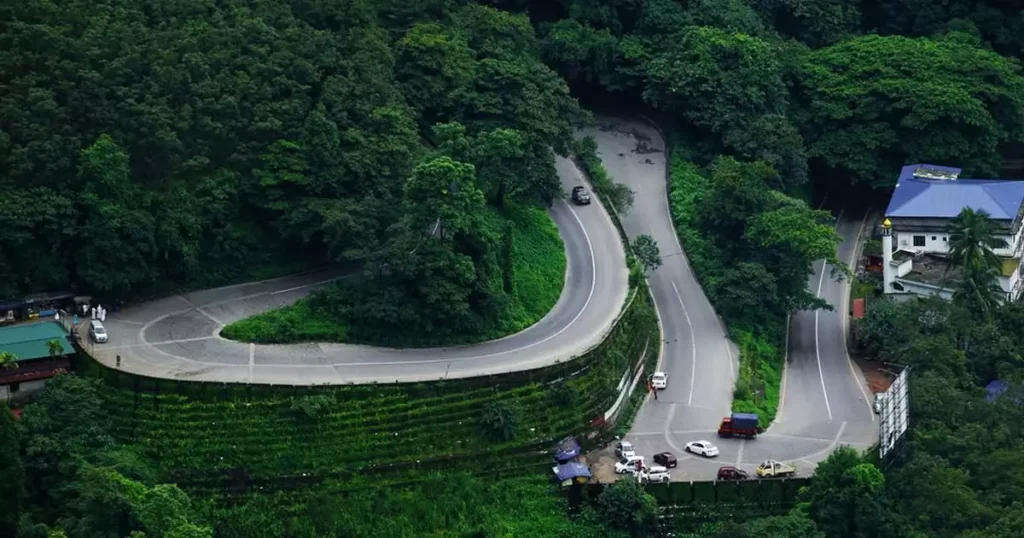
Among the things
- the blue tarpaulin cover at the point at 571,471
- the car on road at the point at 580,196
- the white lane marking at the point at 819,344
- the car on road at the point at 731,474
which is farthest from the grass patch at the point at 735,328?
the blue tarpaulin cover at the point at 571,471

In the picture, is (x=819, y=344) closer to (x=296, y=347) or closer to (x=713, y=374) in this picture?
(x=713, y=374)

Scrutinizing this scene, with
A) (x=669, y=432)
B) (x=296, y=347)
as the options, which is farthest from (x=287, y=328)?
(x=669, y=432)

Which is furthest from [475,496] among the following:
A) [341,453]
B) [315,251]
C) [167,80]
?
[167,80]

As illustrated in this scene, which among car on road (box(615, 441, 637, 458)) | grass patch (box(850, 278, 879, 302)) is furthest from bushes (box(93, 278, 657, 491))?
grass patch (box(850, 278, 879, 302))

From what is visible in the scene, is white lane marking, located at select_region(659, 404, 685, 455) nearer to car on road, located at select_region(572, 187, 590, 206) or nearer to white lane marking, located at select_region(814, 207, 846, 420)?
white lane marking, located at select_region(814, 207, 846, 420)

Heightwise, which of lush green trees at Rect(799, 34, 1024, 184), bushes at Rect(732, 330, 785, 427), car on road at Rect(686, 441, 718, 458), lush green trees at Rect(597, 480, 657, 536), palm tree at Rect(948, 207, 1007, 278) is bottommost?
lush green trees at Rect(597, 480, 657, 536)

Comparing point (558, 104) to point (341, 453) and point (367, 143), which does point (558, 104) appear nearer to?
point (367, 143)

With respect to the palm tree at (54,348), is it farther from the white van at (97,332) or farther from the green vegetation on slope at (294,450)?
the white van at (97,332)
